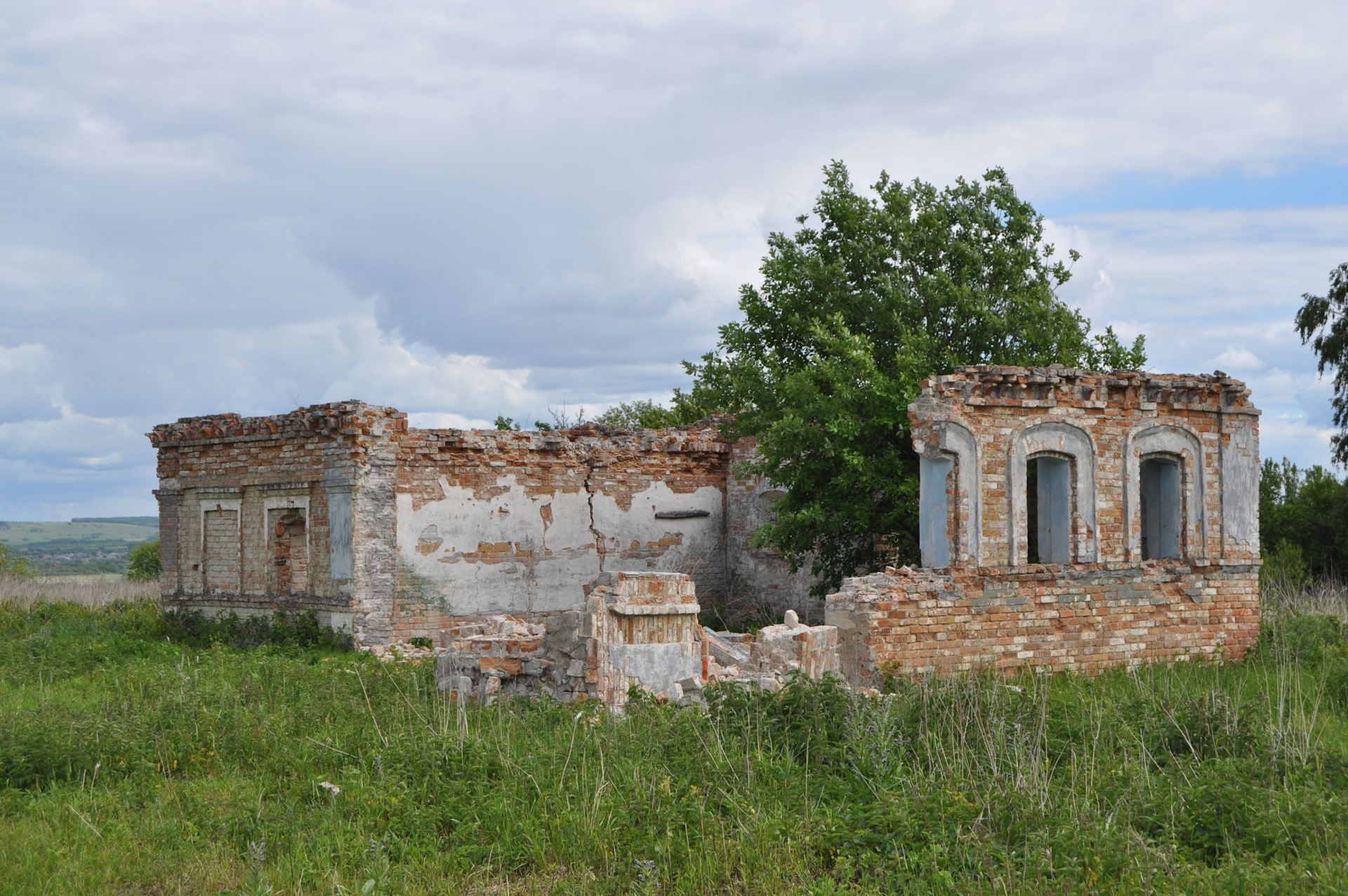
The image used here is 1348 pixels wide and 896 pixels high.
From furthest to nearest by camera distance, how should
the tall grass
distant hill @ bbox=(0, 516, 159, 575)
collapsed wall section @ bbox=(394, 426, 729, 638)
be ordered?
distant hill @ bbox=(0, 516, 159, 575) < the tall grass < collapsed wall section @ bbox=(394, 426, 729, 638)

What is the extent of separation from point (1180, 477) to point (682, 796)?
992 cm

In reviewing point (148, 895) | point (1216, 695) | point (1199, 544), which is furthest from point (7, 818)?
point (1199, 544)

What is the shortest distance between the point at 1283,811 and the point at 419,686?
7.82 m

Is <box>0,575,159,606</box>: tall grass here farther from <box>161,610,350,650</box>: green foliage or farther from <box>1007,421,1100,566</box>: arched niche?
<box>1007,421,1100,566</box>: arched niche

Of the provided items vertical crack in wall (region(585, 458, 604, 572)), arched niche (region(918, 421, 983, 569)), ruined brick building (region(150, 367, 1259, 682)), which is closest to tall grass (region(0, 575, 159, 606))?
ruined brick building (region(150, 367, 1259, 682))

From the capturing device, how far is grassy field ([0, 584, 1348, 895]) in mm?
5668

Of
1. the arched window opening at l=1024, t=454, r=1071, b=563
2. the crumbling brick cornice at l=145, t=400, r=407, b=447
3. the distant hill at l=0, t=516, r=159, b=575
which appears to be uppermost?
the crumbling brick cornice at l=145, t=400, r=407, b=447

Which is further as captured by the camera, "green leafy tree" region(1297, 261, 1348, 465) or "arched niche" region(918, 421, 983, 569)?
"green leafy tree" region(1297, 261, 1348, 465)

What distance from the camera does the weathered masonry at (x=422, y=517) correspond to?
15273 millimetres

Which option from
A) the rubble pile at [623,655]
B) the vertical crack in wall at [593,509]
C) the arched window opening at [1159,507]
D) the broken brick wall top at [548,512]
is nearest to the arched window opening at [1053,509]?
the arched window opening at [1159,507]

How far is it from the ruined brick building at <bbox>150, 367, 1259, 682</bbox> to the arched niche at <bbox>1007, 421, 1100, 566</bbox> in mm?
27

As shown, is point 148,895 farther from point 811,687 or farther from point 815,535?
point 815,535

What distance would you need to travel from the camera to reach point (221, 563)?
16984 millimetres

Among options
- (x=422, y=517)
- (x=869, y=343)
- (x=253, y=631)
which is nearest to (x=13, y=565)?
(x=253, y=631)
